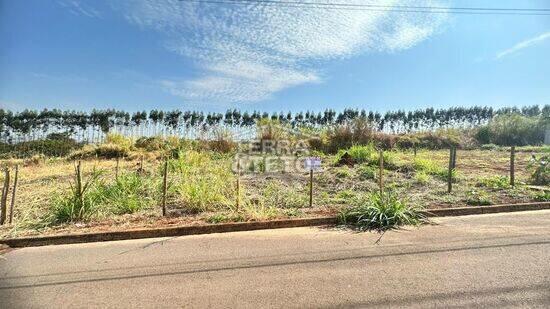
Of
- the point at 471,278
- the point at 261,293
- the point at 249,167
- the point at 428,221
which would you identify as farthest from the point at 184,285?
the point at 249,167

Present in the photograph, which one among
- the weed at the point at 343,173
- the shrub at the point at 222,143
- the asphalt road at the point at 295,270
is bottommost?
the asphalt road at the point at 295,270

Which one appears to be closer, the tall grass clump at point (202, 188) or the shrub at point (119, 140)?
the tall grass clump at point (202, 188)

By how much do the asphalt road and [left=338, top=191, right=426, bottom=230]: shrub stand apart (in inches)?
15.5

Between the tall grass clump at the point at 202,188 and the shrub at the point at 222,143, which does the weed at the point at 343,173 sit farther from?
the shrub at the point at 222,143

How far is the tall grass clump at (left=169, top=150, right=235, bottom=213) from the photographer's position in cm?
715

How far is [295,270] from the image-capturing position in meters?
4.17

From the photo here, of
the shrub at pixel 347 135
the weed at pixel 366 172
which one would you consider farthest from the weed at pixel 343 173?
the shrub at pixel 347 135

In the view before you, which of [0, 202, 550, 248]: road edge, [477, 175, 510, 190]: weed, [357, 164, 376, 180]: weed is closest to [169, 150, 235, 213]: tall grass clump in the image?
[0, 202, 550, 248]: road edge

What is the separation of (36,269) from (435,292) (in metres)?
4.42

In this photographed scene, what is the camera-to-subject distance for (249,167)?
11.5 m

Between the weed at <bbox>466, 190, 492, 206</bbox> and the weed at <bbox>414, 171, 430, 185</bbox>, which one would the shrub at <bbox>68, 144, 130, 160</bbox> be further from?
the weed at <bbox>466, 190, 492, 206</bbox>

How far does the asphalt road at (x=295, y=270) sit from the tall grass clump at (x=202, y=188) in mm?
1436

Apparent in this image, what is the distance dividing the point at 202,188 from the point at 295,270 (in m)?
3.69

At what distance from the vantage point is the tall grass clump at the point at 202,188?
23.5 ft
